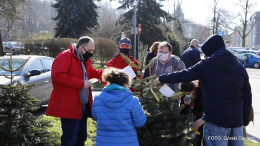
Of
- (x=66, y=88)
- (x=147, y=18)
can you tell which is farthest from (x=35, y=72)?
(x=147, y=18)

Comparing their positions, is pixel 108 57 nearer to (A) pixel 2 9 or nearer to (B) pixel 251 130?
(A) pixel 2 9

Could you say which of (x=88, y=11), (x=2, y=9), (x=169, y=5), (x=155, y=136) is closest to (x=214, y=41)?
(x=155, y=136)

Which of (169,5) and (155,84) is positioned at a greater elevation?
(169,5)

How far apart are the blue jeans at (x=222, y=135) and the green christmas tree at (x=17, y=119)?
225cm

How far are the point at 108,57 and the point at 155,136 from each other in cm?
1477

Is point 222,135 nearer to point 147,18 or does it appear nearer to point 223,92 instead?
point 223,92

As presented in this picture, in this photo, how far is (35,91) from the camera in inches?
246

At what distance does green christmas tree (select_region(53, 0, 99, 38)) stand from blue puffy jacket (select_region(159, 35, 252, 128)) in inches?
932

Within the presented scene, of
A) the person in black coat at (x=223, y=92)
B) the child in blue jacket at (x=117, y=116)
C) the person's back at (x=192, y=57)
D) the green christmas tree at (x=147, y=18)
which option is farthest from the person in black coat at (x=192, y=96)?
the green christmas tree at (x=147, y=18)

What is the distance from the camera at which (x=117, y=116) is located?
233 centimetres

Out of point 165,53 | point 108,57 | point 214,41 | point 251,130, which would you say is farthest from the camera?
point 108,57

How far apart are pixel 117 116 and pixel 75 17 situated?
24177mm

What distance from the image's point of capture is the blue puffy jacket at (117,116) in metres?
2.32

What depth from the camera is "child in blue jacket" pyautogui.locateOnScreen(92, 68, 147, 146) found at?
7.61ft
